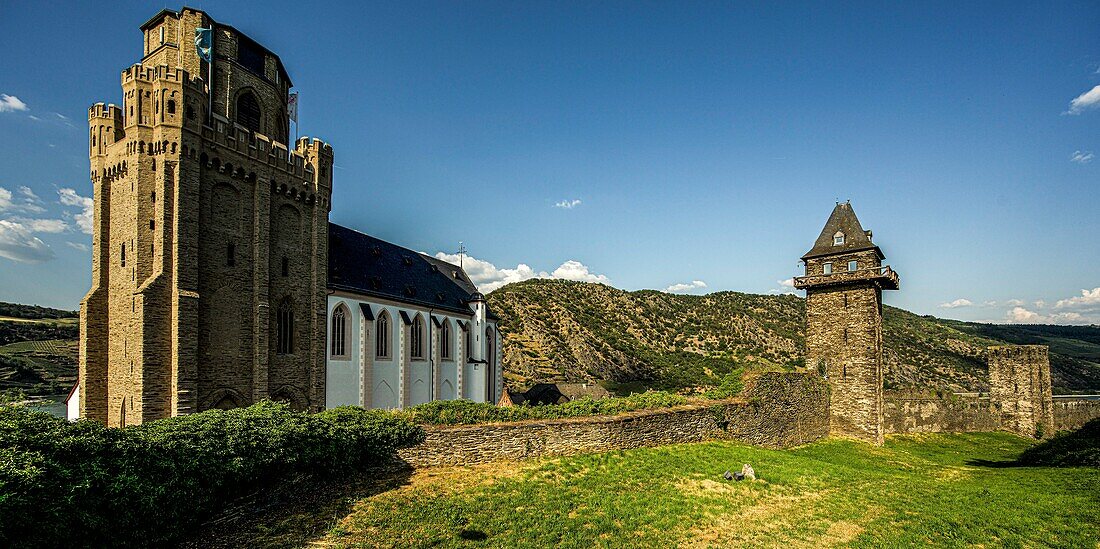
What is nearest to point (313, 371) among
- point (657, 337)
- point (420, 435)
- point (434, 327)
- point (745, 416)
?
point (434, 327)

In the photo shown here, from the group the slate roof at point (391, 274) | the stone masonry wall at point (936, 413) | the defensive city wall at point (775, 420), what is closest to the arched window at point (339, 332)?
A: the slate roof at point (391, 274)

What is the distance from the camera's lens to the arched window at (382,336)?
32750 mm

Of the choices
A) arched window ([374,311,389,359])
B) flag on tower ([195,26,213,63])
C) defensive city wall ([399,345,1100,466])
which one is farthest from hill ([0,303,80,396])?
defensive city wall ([399,345,1100,466])

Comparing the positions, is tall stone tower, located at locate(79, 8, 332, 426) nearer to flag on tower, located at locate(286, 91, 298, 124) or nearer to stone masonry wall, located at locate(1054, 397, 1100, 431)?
flag on tower, located at locate(286, 91, 298, 124)

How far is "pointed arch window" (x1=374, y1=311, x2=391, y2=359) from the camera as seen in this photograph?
107 ft

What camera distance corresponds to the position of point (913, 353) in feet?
240

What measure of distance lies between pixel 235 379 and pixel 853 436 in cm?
3602

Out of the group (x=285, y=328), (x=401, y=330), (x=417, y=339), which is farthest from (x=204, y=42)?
(x=417, y=339)

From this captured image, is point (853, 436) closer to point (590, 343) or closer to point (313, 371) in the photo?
point (313, 371)

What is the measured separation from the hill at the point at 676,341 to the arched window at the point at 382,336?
3107 centimetres

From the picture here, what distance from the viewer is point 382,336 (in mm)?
33438

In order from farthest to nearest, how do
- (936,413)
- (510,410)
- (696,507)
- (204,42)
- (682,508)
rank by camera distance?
(936,413), (204,42), (510,410), (696,507), (682,508)

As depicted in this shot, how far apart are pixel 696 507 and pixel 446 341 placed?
3049cm

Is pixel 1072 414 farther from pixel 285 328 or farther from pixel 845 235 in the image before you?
pixel 285 328
